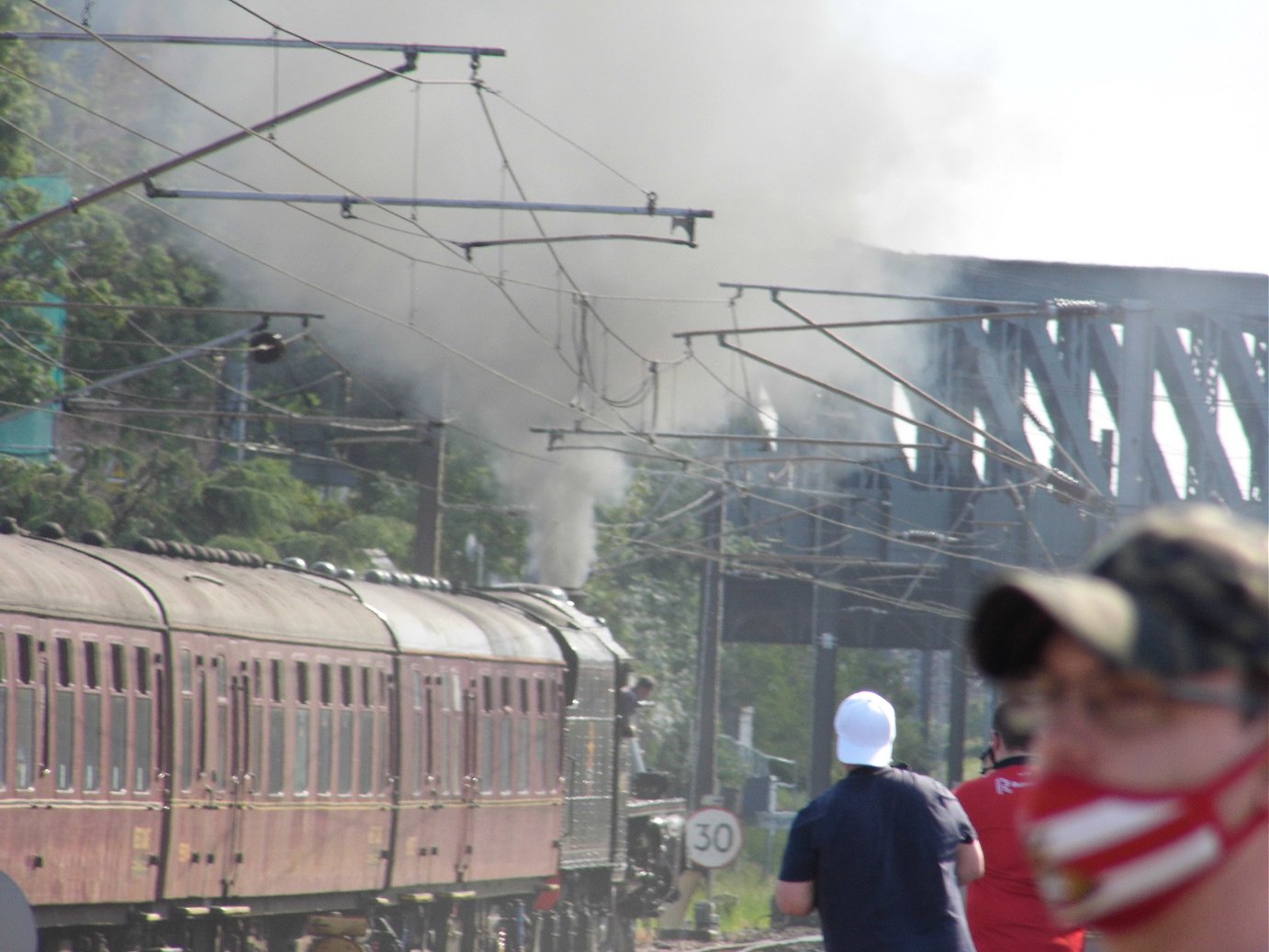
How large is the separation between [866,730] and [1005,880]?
831mm

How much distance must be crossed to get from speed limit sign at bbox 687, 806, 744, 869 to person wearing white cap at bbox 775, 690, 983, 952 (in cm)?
1448

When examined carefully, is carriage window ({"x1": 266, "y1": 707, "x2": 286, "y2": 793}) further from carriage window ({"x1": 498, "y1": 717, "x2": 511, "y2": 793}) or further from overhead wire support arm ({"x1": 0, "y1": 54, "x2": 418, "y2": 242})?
carriage window ({"x1": 498, "y1": 717, "x2": 511, "y2": 793})

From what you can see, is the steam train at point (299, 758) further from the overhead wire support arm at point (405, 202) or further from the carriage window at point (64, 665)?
the overhead wire support arm at point (405, 202)

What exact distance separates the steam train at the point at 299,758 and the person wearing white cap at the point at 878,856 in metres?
5.92

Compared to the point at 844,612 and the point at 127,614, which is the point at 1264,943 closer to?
the point at 127,614

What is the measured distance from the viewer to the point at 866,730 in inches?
223

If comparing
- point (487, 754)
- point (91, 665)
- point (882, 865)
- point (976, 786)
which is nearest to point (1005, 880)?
point (976, 786)

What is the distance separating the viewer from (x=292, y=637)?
1460 centimetres

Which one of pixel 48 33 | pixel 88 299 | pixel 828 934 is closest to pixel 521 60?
pixel 88 299

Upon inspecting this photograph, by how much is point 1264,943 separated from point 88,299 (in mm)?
21386

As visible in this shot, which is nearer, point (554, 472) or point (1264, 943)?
point (1264, 943)

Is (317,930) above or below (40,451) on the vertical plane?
below

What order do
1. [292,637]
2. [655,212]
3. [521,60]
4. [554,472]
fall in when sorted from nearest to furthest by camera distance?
[655,212]
[292,637]
[521,60]
[554,472]

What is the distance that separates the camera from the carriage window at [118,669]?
11.9 metres
